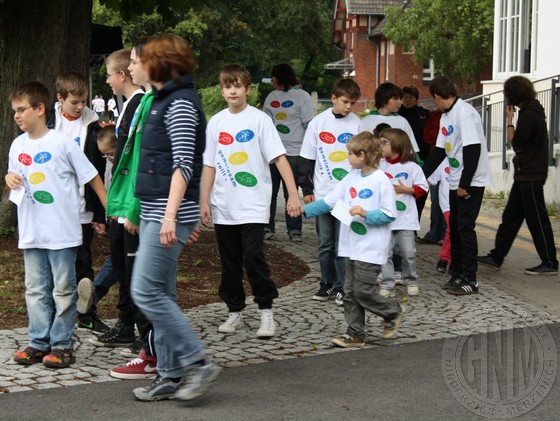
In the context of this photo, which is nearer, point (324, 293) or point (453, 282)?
point (324, 293)

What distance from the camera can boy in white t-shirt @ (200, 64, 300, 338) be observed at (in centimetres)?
727

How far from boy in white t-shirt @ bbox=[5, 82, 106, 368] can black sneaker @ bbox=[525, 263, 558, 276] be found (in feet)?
16.9

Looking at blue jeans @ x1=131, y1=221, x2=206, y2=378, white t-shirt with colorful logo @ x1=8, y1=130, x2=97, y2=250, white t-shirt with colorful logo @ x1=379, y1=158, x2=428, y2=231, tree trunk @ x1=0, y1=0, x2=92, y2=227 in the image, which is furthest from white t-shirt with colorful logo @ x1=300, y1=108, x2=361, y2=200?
tree trunk @ x1=0, y1=0, x2=92, y2=227

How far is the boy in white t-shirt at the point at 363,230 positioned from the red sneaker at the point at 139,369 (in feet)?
4.52

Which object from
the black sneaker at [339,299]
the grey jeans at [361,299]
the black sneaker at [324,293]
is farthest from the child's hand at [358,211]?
the black sneaker at [324,293]

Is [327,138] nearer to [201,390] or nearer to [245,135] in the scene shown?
[245,135]

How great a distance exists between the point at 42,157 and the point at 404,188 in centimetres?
356

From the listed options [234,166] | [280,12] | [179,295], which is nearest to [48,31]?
[179,295]

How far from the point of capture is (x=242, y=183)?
732 cm

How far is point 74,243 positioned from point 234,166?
53.9 inches

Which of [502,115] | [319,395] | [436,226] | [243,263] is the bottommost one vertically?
[319,395]

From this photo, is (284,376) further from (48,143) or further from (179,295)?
(179,295)

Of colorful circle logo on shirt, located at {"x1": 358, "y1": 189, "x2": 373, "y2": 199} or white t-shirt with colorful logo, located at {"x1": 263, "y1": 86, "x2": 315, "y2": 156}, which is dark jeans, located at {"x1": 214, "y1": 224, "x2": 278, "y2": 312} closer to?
colorful circle logo on shirt, located at {"x1": 358, "y1": 189, "x2": 373, "y2": 199}

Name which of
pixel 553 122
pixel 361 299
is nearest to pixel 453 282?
pixel 361 299
